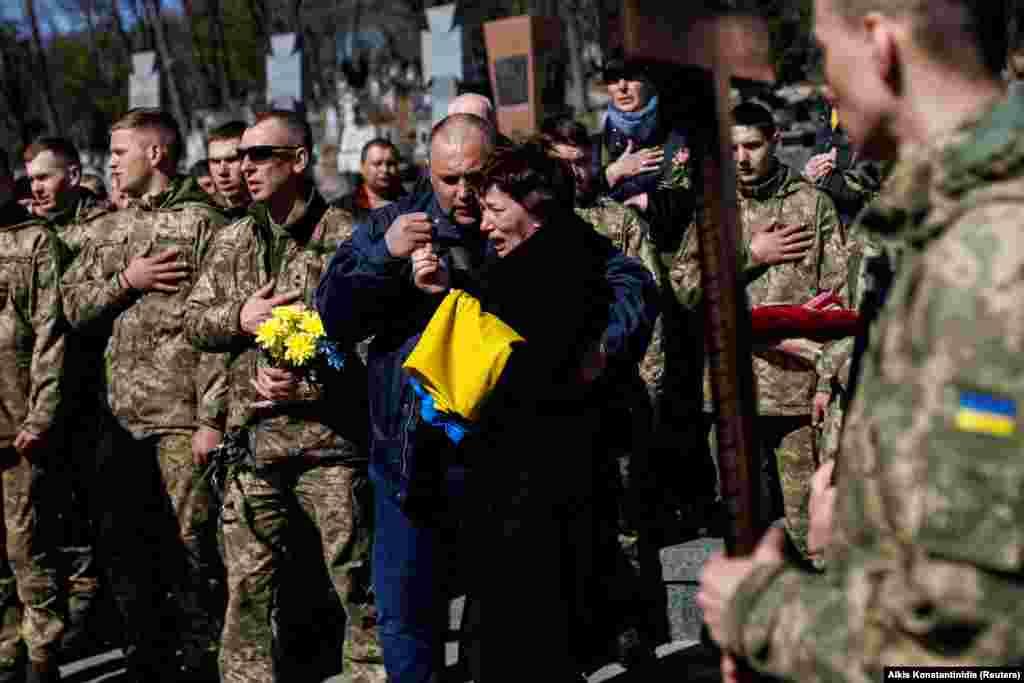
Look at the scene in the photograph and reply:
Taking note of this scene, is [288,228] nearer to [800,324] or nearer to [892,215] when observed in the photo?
[800,324]

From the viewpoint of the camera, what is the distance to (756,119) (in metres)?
6.97

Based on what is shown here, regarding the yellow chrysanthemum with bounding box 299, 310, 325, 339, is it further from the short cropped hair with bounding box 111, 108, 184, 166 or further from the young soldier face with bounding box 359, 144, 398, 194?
the young soldier face with bounding box 359, 144, 398, 194

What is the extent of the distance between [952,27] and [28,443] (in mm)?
5248

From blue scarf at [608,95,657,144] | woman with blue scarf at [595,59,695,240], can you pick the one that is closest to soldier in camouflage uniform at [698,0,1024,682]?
woman with blue scarf at [595,59,695,240]

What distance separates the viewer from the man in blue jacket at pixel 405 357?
181 inches

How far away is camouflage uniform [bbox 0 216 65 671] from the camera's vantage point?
6.56 meters

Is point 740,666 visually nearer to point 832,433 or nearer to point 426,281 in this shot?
point 832,433

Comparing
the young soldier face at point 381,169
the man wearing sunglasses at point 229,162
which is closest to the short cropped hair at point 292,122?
the man wearing sunglasses at point 229,162

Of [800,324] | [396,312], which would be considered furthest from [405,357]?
[800,324]

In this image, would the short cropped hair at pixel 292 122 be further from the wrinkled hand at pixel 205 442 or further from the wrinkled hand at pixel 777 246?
the wrinkled hand at pixel 777 246

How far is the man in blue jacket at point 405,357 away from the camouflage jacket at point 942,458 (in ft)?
8.24

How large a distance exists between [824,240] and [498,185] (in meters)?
2.69

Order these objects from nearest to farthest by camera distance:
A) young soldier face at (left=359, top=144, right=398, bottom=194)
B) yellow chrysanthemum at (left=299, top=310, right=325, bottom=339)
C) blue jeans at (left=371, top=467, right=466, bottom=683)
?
blue jeans at (left=371, top=467, right=466, bottom=683)
yellow chrysanthemum at (left=299, top=310, right=325, bottom=339)
young soldier face at (left=359, top=144, right=398, bottom=194)

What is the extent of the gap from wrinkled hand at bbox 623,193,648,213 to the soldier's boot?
11.4 feet
